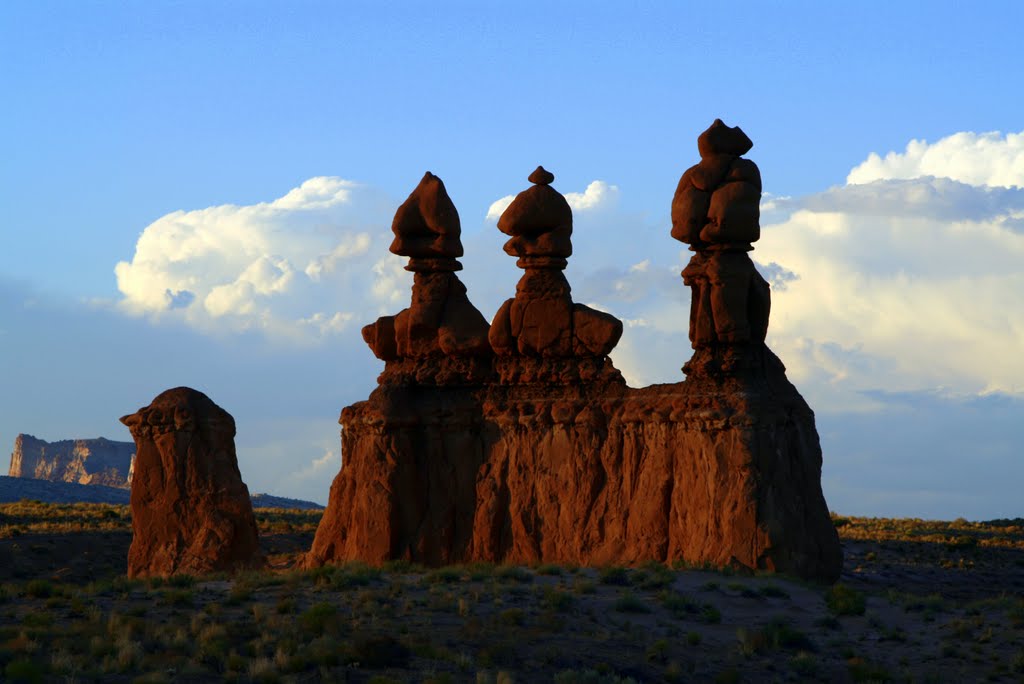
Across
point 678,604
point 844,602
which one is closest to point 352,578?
point 678,604

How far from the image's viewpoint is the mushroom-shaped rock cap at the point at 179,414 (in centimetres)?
3578

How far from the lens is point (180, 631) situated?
21641 mm

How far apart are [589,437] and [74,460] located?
11565cm

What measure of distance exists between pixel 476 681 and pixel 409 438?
577 inches

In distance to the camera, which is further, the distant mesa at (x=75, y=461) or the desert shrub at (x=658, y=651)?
the distant mesa at (x=75, y=461)

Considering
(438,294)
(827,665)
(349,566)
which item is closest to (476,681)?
A: (827,665)

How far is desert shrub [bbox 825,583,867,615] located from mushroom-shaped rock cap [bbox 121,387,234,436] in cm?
1509

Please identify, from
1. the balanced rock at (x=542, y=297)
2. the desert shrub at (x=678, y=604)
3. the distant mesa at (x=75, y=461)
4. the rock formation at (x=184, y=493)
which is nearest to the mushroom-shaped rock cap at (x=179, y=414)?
the rock formation at (x=184, y=493)

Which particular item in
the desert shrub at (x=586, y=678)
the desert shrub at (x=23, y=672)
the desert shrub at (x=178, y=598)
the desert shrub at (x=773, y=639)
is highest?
the desert shrub at (x=178, y=598)

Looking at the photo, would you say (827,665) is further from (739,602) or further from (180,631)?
(180,631)

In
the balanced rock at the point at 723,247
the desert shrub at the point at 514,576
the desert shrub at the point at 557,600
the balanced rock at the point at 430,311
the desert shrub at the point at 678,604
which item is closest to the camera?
the desert shrub at the point at 557,600

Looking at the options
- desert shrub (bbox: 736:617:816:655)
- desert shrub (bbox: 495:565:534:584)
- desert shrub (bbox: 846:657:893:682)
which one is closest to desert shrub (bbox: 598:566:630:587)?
desert shrub (bbox: 495:565:534:584)

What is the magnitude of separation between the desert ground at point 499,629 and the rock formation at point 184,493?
5.19m

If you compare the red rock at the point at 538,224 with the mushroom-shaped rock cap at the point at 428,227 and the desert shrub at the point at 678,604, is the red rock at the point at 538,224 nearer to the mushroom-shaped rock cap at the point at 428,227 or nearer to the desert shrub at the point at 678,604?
the mushroom-shaped rock cap at the point at 428,227
